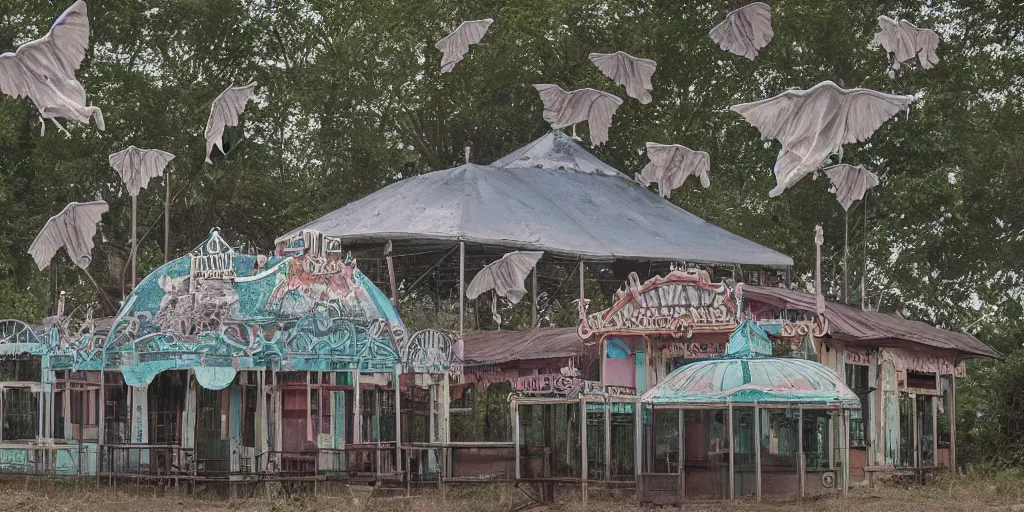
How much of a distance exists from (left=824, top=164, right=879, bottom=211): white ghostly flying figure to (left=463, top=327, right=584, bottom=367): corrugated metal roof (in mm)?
7305

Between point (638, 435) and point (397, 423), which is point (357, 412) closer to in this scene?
point (397, 423)

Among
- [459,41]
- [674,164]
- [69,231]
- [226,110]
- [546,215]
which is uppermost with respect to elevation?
[459,41]

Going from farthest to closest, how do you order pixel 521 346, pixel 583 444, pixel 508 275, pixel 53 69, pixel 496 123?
pixel 496 123
pixel 508 275
pixel 521 346
pixel 53 69
pixel 583 444

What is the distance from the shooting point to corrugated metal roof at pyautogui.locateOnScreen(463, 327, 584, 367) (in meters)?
28.5

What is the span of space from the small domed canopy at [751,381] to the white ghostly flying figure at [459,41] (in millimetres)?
13549

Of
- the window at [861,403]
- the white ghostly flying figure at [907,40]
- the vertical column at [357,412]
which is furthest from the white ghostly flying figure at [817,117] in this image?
the vertical column at [357,412]

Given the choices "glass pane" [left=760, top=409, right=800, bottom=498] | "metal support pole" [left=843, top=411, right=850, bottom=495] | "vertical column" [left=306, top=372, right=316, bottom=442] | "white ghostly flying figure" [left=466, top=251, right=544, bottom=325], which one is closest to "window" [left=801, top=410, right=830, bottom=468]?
"glass pane" [left=760, top=409, right=800, bottom=498]

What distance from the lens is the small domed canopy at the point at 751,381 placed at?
2325 cm

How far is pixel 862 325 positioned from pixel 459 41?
12.6m

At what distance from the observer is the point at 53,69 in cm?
2914

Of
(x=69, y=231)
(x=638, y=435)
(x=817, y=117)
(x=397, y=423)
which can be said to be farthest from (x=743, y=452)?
(x=69, y=231)

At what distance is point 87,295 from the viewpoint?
144 feet

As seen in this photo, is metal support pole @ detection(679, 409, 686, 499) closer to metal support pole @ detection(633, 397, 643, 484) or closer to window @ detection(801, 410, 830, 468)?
metal support pole @ detection(633, 397, 643, 484)

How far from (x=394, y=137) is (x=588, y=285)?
22.4 feet
